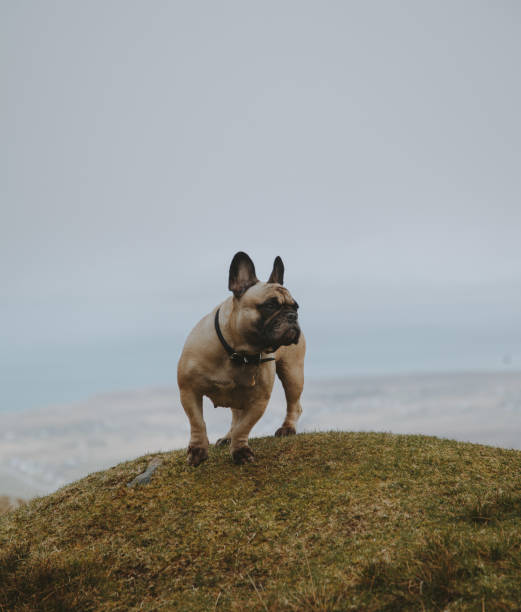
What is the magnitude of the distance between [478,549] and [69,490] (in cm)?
553

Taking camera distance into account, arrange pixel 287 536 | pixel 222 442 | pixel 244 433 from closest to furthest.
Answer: pixel 287 536 → pixel 244 433 → pixel 222 442

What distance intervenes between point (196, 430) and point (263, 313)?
80.2 inches

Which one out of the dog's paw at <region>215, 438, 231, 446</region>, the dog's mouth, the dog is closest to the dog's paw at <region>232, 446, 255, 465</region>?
the dog

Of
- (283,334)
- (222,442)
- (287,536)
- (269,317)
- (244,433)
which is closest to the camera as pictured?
(287,536)

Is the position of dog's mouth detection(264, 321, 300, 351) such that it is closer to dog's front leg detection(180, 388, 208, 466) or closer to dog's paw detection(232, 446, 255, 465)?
dog's front leg detection(180, 388, 208, 466)

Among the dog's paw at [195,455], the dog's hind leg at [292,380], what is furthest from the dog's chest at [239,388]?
the dog's hind leg at [292,380]

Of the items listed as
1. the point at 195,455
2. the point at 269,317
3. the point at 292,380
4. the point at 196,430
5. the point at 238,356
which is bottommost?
the point at 195,455

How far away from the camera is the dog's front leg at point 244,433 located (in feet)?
23.4

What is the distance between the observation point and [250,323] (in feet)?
21.0

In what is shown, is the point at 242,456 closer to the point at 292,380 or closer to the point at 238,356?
the point at 238,356

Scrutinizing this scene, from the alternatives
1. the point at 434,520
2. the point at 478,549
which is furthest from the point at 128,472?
the point at 478,549

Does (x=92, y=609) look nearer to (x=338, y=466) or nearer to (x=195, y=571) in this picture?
(x=195, y=571)

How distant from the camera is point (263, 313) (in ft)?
20.9

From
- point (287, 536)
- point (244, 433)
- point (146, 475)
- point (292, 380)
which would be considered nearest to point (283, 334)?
point (244, 433)
